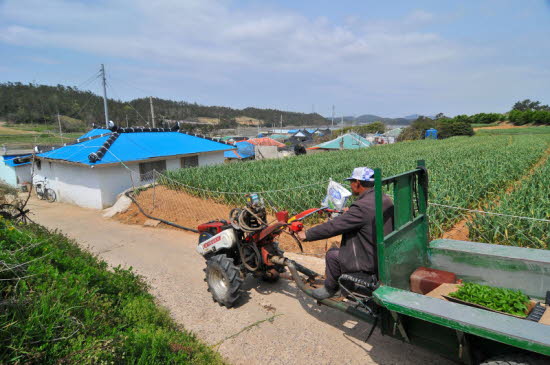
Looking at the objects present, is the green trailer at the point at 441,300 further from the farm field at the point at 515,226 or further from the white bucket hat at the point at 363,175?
the farm field at the point at 515,226

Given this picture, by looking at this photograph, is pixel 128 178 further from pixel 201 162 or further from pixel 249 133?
pixel 249 133

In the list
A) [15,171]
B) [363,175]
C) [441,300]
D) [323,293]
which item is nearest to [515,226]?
[363,175]

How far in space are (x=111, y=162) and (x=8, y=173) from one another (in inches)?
509

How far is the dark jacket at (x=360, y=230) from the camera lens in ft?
11.1

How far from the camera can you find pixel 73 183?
16.1 m

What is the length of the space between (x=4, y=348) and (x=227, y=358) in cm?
225

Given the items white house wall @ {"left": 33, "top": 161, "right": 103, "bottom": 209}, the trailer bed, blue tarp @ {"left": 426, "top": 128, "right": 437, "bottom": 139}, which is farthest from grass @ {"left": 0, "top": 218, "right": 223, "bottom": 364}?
blue tarp @ {"left": 426, "top": 128, "right": 437, "bottom": 139}

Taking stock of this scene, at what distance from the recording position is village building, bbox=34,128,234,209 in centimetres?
1497

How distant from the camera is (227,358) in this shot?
381 centimetres

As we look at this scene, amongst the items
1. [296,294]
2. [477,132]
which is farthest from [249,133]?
[296,294]

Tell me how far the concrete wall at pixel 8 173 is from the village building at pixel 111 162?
371 centimetres

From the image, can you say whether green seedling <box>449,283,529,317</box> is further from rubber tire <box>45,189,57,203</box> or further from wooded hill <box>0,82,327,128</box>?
wooded hill <box>0,82,327,128</box>

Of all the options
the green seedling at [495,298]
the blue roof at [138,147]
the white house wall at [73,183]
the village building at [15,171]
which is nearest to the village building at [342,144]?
the blue roof at [138,147]

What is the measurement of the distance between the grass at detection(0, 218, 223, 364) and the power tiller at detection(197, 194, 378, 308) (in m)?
0.97
